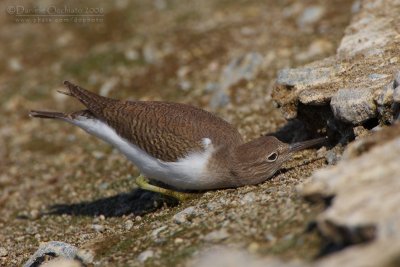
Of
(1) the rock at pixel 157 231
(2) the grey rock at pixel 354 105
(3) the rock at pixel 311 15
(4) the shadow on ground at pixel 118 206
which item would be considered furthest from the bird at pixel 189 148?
(3) the rock at pixel 311 15

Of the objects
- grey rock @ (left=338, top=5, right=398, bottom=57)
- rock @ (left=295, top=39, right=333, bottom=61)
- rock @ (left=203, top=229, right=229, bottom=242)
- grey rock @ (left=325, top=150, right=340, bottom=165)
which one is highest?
rock @ (left=295, top=39, right=333, bottom=61)

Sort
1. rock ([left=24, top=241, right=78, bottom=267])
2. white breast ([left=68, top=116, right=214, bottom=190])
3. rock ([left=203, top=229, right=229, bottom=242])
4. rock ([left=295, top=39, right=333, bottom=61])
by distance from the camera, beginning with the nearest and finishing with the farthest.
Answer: rock ([left=203, top=229, right=229, bottom=242]) → rock ([left=24, top=241, right=78, bottom=267]) → white breast ([left=68, top=116, right=214, bottom=190]) → rock ([left=295, top=39, right=333, bottom=61])

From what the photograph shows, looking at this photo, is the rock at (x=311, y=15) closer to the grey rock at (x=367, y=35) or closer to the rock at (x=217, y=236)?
the grey rock at (x=367, y=35)

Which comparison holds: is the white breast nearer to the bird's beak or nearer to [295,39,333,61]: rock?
the bird's beak

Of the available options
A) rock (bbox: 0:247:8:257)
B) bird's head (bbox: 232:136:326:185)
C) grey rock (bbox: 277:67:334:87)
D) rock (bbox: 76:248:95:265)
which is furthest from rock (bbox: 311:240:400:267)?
rock (bbox: 0:247:8:257)

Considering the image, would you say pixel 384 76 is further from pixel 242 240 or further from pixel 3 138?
pixel 3 138

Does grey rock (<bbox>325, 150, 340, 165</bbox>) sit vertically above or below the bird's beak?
below

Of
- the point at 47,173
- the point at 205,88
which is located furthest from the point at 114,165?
the point at 205,88

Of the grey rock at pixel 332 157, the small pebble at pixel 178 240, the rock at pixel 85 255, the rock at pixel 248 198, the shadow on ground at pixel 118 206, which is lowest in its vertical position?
the small pebble at pixel 178 240
